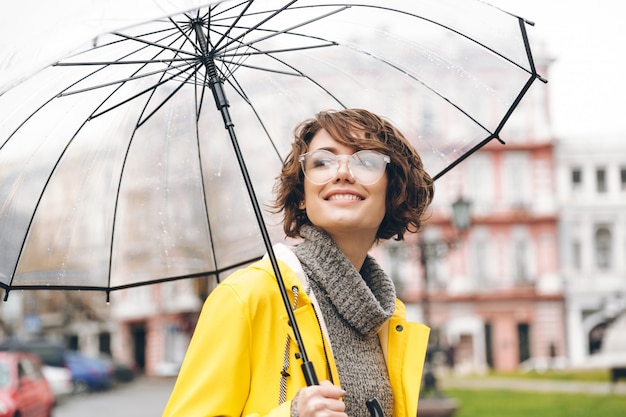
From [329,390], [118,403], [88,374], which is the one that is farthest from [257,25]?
[88,374]

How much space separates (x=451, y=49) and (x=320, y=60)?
44 cm

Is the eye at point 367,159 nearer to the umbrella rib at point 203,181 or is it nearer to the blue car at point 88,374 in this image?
the umbrella rib at point 203,181

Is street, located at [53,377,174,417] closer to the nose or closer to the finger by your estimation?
the nose

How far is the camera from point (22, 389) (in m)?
12.6

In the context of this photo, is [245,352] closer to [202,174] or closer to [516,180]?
[202,174]

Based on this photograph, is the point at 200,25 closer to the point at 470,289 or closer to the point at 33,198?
the point at 33,198

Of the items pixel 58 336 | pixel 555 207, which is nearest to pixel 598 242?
pixel 555 207

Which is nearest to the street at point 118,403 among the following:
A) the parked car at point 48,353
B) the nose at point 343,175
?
the parked car at point 48,353

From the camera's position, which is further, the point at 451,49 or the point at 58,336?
the point at 58,336

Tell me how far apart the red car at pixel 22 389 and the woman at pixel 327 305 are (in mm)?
10189

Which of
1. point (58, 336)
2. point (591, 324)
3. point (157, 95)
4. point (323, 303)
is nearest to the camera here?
point (323, 303)

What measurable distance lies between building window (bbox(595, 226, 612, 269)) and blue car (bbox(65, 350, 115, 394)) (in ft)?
78.5

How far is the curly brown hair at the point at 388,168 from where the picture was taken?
2.38 metres

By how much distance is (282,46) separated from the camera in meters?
3.02
